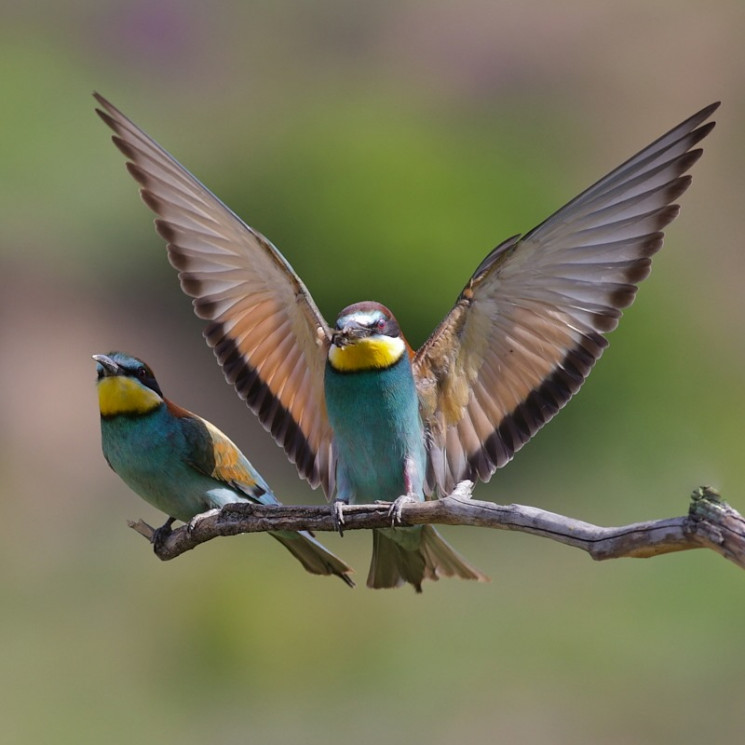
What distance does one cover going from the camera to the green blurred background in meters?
5.65

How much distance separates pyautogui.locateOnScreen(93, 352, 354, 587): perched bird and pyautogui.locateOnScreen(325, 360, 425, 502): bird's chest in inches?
8.0

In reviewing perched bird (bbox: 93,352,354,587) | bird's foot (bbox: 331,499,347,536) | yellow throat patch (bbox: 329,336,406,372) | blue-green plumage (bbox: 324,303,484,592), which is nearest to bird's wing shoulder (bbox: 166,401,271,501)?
perched bird (bbox: 93,352,354,587)

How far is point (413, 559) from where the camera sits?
124 inches

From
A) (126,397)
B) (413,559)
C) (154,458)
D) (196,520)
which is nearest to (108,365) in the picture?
(126,397)

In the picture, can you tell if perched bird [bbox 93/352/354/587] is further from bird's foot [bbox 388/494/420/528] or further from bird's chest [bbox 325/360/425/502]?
bird's foot [bbox 388/494/420/528]

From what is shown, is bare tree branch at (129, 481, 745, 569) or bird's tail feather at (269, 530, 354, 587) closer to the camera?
bare tree branch at (129, 481, 745, 569)

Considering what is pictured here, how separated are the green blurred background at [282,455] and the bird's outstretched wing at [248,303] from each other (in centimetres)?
243

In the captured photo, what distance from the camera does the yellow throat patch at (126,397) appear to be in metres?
3.18

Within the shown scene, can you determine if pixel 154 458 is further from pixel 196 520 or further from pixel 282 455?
pixel 282 455

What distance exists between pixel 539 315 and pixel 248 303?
0.58 metres

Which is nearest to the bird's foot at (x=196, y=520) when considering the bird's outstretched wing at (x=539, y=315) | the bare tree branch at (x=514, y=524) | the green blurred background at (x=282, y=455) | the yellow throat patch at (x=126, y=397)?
the bare tree branch at (x=514, y=524)

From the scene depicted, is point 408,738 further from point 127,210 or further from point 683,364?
point 127,210

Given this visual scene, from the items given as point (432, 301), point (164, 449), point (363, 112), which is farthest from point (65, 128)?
point (164, 449)

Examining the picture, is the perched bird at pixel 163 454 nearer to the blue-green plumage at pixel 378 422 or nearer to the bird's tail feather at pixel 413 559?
the bird's tail feather at pixel 413 559
